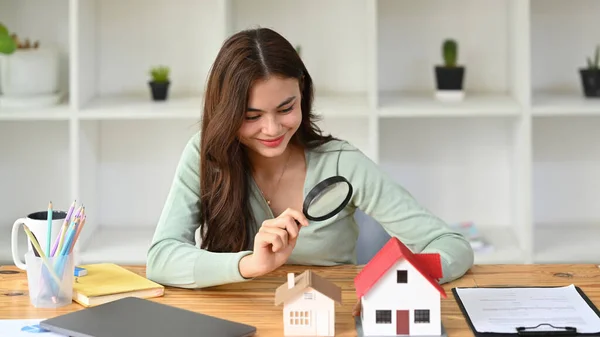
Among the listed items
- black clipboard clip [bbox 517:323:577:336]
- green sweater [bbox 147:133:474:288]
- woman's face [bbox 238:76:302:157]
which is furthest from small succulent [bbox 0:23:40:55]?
black clipboard clip [bbox 517:323:577:336]

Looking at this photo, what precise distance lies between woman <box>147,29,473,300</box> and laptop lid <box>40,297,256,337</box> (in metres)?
0.19

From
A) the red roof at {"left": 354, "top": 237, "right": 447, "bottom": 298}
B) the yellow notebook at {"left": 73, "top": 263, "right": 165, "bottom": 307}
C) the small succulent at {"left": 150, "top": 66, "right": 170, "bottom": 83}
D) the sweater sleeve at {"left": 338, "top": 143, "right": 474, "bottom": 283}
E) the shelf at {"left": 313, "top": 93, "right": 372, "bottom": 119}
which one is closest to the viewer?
the red roof at {"left": 354, "top": 237, "right": 447, "bottom": 298}

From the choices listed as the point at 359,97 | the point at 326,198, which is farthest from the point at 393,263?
the point at 359,97

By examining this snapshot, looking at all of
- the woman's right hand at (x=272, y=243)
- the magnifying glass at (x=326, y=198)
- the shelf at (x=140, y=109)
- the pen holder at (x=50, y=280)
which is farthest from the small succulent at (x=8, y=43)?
the magnifying glass at (x=326, y=198)

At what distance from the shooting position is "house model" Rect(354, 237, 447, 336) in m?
1.51

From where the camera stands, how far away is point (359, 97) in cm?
336

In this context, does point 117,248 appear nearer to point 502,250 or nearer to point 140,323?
point 502,250

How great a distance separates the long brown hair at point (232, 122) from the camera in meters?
1.99

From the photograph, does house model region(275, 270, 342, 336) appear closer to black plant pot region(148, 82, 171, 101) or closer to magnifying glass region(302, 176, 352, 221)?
magnifying glass region(302, 176, 352, 221)

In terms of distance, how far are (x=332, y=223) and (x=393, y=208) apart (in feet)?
0.56

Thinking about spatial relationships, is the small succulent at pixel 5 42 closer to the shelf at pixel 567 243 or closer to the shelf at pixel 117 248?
the shelf at pixel 117 248

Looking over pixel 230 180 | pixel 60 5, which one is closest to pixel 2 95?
pixel 60 5

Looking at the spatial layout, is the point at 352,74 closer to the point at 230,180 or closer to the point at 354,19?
the point at 354,19

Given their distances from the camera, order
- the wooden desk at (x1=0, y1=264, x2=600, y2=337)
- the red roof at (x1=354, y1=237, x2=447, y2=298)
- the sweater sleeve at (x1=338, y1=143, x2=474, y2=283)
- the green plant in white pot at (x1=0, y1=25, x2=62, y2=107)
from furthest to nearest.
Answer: the green plant in white pot at (x1=0, y1=25, x2=62, y2=107), the sweater sleeve at (x1=338, y1=143, x2=474, y2=283), the wooden desk at (x1=0, y1=264, x2=600, y2=337), the red roof at (x1=354, y1=237, x2=447, y2=298)
